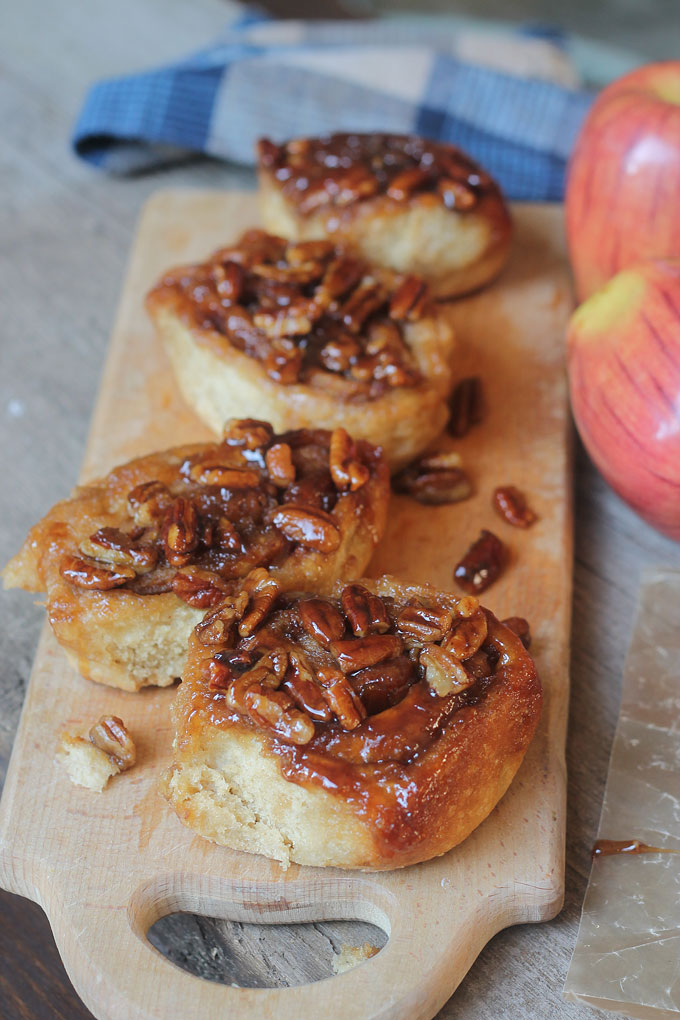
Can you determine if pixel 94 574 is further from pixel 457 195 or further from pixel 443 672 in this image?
pixel 457 195

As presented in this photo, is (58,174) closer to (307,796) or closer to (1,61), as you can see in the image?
(1,61)

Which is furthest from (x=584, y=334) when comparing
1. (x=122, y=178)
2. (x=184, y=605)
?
(x=122, y=178)

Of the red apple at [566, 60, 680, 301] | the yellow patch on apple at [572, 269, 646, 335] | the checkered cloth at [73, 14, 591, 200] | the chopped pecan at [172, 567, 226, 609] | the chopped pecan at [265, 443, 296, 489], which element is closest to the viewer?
the chopped pecan at [172, 567, 226, 609]

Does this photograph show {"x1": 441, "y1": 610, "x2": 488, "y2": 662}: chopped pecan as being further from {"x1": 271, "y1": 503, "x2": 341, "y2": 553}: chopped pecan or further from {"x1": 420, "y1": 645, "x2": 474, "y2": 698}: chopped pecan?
{"x1": 271, "y1": 503, "x2": 341, "y2": 553}: chopped pecan

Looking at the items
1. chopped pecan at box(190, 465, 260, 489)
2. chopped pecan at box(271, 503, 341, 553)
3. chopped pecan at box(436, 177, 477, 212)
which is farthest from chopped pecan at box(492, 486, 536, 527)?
chopped pecan at box(436, 177, 477, 212)

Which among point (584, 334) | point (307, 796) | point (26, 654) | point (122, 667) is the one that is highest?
point (584, 334)

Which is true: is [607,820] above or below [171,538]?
below

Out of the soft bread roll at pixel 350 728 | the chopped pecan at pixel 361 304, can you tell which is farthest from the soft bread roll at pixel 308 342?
the soft bread roll at pixel 350 728
